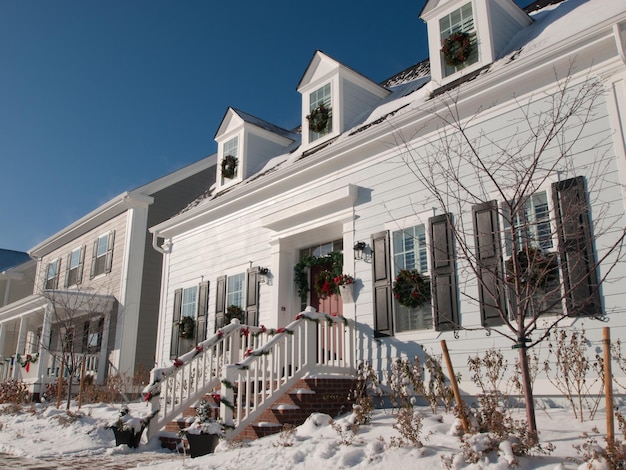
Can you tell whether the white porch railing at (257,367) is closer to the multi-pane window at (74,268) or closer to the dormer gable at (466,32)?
the dormer gable at (466,32)

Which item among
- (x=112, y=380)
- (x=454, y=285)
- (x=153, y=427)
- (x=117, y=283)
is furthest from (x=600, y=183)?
(x=117, y=283)

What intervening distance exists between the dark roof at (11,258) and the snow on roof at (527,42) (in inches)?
826

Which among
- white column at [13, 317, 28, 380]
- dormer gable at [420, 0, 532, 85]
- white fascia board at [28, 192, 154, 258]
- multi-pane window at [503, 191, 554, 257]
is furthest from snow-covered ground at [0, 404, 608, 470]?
white fascia board at [28, 192, 154, 258]

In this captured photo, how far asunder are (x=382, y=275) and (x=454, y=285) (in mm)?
1351

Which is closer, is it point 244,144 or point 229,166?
point 244,144

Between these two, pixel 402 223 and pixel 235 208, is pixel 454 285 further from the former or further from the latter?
pixel 235 208

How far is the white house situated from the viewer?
6.76m

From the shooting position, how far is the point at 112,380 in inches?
550

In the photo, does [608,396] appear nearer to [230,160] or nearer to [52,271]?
[230,160]

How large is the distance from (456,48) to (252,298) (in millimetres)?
5847

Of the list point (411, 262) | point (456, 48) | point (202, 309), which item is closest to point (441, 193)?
point (411, 262)

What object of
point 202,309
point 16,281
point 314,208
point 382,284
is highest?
point 16,281

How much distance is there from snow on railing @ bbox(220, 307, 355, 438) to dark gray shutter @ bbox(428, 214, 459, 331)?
1.67 m

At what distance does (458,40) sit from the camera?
9.27 meters
